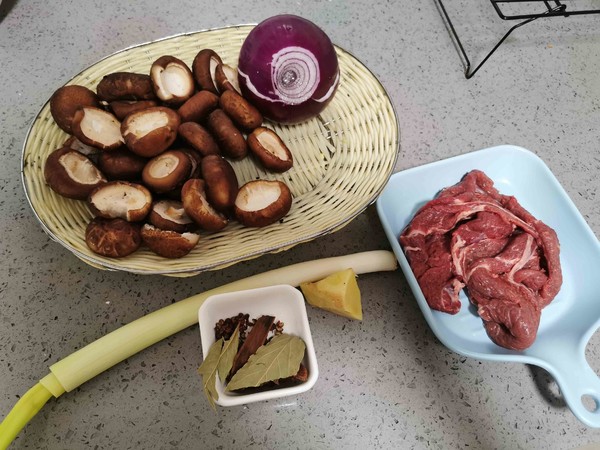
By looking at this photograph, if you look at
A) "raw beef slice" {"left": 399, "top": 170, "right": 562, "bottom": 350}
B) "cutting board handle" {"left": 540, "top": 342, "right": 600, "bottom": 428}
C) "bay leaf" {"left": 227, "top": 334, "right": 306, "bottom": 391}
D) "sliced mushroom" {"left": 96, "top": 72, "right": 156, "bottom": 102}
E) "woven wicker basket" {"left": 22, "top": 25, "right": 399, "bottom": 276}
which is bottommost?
"cutting board handle" {"left": 540, "top": 342, "right": 600, "bottom": 428}

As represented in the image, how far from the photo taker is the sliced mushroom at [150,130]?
0.69 metres

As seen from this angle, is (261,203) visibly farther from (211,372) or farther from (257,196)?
(211,372)

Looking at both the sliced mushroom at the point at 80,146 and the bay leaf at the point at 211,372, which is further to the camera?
the sliced mushroom at the point at 80,146

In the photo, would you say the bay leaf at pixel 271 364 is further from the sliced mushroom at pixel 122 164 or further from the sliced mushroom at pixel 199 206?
the sliced mushroom at pixel 122 164

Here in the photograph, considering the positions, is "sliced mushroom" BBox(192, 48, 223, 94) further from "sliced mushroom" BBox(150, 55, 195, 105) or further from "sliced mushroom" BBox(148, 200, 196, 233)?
"sliced mushroom" BBox(148, 200, 196, 233)

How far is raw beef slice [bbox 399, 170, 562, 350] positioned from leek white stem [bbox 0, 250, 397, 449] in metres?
0.07

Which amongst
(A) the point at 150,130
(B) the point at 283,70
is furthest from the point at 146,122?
Result: (B) the point at 283,70

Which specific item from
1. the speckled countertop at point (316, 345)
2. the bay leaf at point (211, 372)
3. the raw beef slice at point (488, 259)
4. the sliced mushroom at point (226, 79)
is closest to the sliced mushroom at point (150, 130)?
the sliced mushroom at point (226, 79)

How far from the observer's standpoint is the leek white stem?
62cm

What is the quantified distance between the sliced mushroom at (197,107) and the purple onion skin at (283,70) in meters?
0.07

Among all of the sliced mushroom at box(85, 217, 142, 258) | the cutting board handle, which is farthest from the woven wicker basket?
the cutting board handle

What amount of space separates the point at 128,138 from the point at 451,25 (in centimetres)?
85

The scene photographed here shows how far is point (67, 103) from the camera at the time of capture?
73cm

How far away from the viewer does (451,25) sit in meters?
1.12
